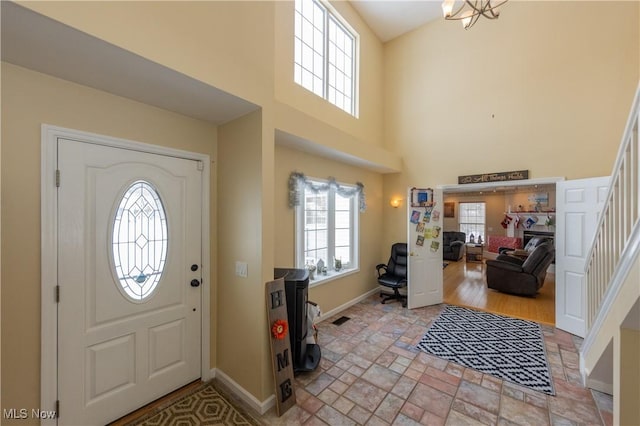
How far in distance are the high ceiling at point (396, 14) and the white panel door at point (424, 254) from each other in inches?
135

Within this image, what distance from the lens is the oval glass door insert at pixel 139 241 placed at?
1956 mm

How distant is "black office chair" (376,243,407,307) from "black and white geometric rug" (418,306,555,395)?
2.62ft

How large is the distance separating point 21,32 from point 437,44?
226 inches

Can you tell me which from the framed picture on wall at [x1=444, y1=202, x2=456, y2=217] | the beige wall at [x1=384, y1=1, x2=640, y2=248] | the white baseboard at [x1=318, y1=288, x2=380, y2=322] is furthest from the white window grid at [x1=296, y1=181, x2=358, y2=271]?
the framed picture on wall at [x1=444, y1=202, x2=456, y2=217]

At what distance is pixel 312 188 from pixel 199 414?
2749 mm

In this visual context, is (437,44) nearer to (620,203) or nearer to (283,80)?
(283,80)

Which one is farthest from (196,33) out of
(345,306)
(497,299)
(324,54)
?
(497,299)

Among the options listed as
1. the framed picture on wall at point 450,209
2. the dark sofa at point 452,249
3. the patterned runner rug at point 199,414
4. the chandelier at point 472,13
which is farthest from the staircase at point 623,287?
the framed picture on wall at point 450,209

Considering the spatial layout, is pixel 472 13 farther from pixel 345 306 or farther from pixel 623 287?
pixel 345 306

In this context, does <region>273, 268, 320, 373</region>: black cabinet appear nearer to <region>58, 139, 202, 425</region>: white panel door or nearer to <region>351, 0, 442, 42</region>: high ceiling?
<region>58, 139, 202, 425</region>: white panel door

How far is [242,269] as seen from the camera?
7.38ft

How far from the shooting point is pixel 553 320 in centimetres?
370

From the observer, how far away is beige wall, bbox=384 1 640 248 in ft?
11.0

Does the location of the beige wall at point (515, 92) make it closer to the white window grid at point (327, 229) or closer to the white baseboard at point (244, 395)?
the white window grid at point (327, 229)
